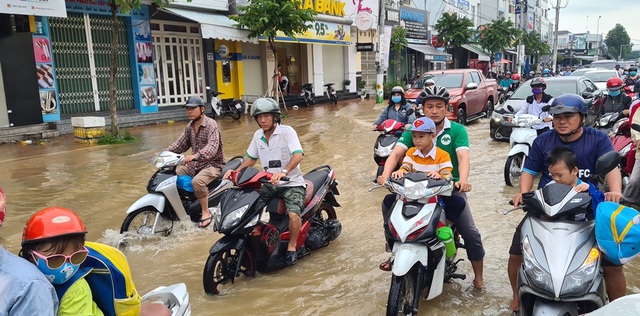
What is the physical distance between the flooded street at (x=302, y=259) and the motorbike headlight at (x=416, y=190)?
1040mm

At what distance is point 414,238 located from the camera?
3336mm

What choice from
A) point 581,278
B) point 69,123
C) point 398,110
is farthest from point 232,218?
point 69,123

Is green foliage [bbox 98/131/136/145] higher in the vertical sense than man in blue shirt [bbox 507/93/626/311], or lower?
lower

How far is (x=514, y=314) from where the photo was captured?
3.72 meters

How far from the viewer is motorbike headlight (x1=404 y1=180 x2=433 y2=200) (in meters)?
3.37

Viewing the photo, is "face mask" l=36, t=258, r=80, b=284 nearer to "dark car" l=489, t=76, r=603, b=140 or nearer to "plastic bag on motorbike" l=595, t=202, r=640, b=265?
"plastic bag on motorbike" l=595, t=202, r=640, b=265

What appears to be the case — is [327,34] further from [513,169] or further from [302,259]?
[302,259]

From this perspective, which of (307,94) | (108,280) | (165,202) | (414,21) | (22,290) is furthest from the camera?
(414,21)

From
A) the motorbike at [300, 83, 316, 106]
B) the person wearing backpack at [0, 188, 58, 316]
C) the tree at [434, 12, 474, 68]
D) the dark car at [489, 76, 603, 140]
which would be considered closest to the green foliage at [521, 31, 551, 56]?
the tree at [434, 12, 474, 68]

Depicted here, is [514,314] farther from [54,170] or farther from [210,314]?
→ [54,170]

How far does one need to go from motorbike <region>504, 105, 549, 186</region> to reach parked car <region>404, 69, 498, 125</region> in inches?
206

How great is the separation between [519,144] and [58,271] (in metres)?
7.00

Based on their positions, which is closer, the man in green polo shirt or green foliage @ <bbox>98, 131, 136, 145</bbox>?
the man in green polo shirt

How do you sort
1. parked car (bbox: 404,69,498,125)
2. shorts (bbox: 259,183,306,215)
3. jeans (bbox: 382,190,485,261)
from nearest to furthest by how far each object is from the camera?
jeans (bbox: 382,190,485,261), shorts (bbox: 259,183,306,215), parked car (bbox: 404,69,498,125)
